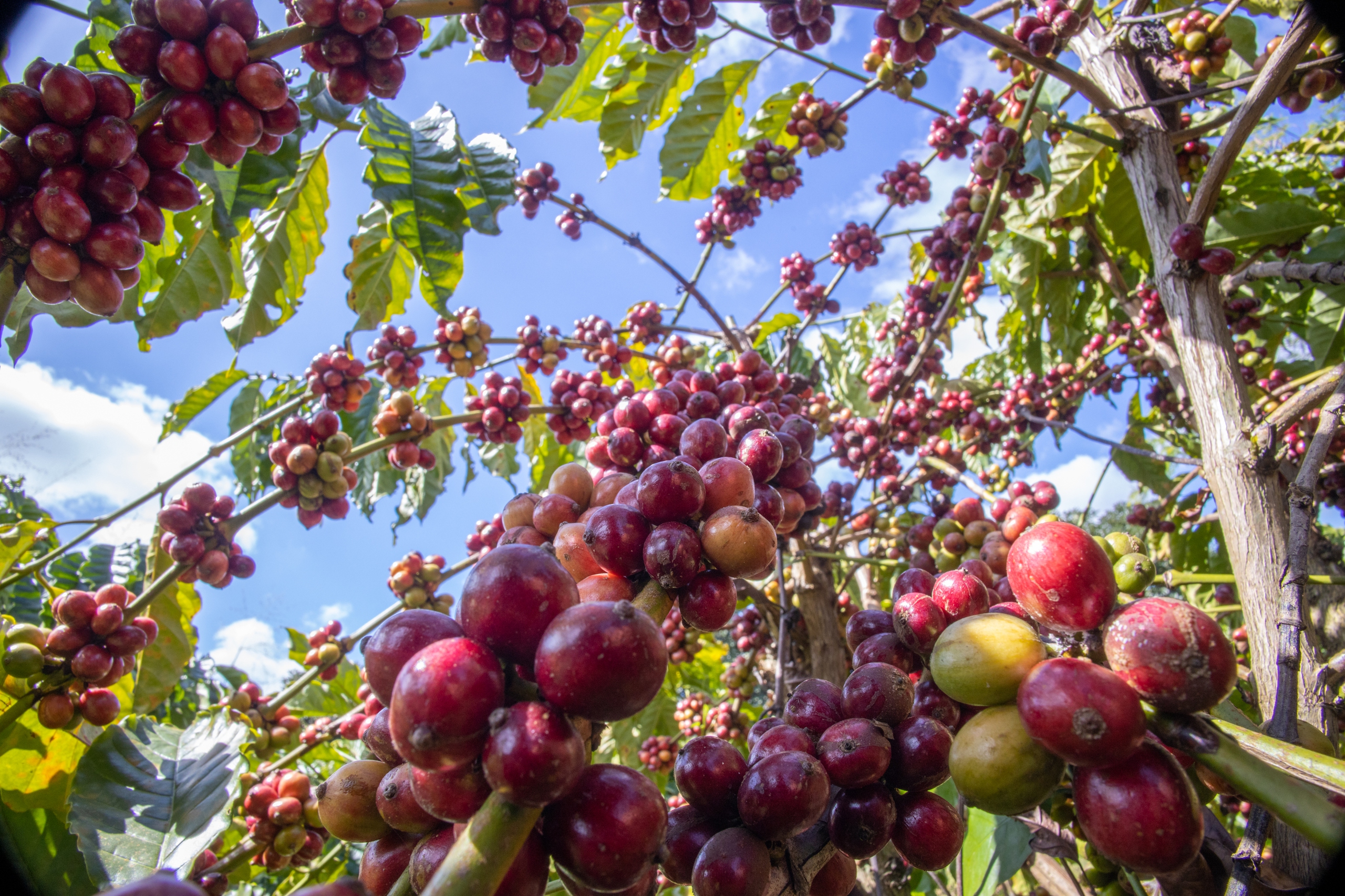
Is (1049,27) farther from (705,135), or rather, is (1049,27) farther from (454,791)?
(454,791)

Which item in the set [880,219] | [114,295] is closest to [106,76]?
[114,295]

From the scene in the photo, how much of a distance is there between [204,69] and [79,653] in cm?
198

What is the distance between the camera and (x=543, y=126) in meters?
3.51

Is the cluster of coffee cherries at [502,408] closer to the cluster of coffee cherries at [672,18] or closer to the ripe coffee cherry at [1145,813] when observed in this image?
the cluster of coffee cherries at [672,18]

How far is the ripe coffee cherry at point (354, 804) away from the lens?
0.95 m

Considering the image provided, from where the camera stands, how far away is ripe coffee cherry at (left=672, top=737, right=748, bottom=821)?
108cm

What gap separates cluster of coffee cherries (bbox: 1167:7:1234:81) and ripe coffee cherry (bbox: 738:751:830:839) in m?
3.95

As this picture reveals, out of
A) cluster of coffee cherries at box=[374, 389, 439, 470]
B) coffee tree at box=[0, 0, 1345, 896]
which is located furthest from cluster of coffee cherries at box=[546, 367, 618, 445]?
cluster of coffee cherries at box=[374, 389, 439, 470]

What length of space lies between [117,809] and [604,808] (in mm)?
2161

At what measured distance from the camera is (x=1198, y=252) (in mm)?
2146

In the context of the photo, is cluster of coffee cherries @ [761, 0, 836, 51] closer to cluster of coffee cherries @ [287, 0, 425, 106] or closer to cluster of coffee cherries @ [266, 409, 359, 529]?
cluster of coffee cherries @ [287, 0, 425, 106]

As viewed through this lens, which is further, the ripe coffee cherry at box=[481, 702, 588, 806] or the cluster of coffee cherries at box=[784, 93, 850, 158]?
the cluster of coffee cherries at box=[784, 93, 850, 158]

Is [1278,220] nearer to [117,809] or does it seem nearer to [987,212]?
[987,212]

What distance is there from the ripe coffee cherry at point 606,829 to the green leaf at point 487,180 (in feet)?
6.70
